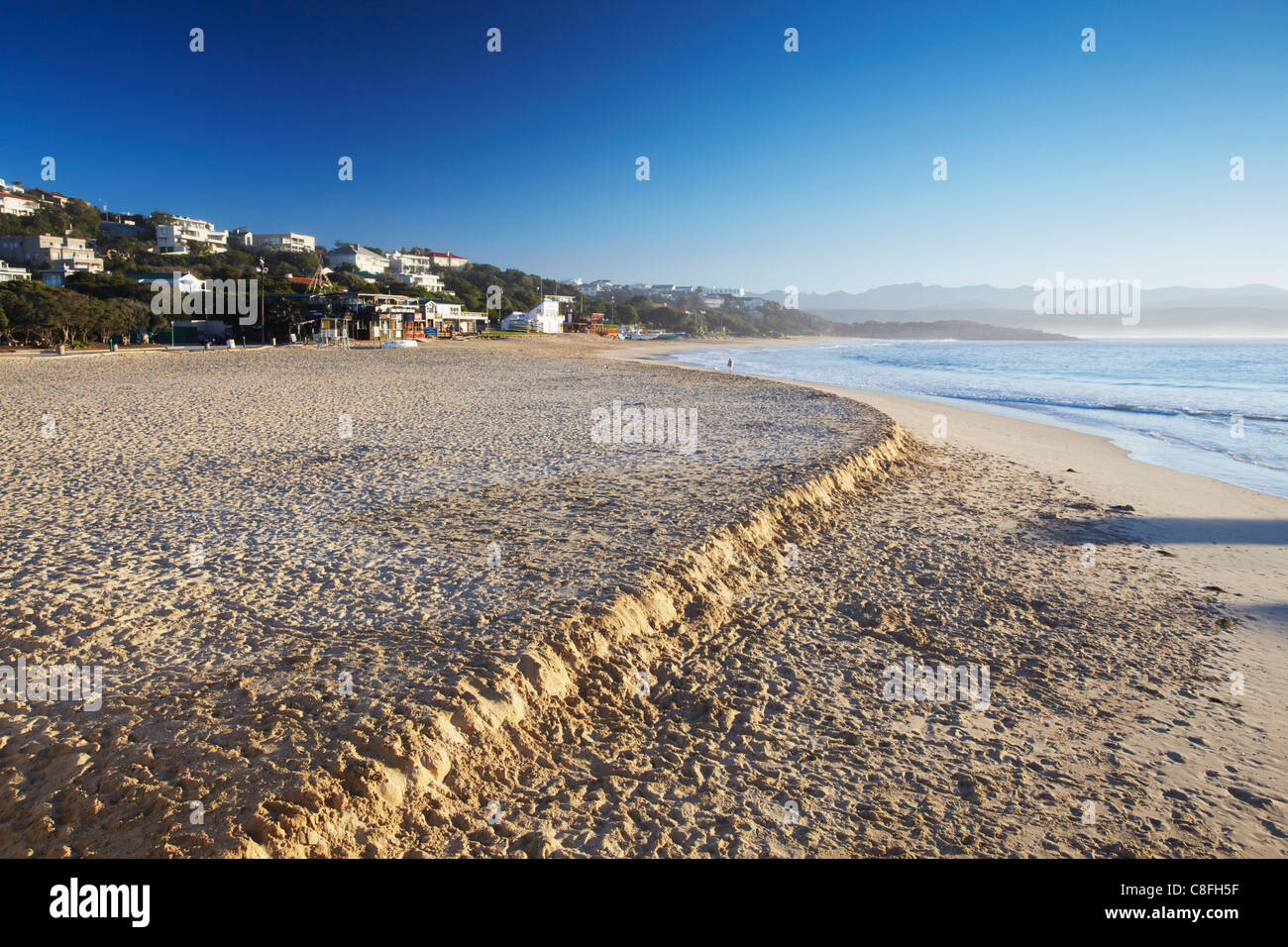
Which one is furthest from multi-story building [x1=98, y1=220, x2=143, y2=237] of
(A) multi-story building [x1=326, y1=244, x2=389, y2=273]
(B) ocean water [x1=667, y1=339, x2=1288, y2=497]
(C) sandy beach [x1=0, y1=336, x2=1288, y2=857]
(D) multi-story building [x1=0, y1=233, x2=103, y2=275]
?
(C) sandy beach [x1=0, y1=336, x2=1288, y2=857]

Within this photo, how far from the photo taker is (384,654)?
4.41 m

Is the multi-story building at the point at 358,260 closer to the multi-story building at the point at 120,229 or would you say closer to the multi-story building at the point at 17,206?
the multi-story building at the point at 120,229

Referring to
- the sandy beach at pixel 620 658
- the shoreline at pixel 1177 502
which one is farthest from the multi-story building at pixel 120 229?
the shoreline at pixel 1177 502

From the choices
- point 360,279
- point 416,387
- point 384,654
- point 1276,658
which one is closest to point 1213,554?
point 1276,658

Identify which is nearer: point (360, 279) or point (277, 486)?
point (277, 486)

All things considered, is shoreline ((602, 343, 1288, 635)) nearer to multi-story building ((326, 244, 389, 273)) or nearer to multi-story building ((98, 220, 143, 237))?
multi-story building ((326, 244, 389, 273))

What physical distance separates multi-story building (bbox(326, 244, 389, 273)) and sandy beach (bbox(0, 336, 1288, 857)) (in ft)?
325

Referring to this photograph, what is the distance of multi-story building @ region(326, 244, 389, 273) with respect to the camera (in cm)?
10000

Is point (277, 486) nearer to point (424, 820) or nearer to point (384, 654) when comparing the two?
point (384, 654)

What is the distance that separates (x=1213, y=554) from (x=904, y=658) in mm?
5410

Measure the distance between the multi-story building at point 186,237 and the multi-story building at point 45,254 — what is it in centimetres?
2025

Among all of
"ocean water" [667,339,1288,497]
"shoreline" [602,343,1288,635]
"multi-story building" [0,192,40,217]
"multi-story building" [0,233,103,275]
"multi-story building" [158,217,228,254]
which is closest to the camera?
"shoreline" [602,343,1288,635]

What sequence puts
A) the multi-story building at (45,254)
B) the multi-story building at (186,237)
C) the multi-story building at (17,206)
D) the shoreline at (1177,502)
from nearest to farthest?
the shoreline at (1177,502) < the multi-story building at (45,254) < the multi-story building at (17,206) < the multi-story building at (186,237)

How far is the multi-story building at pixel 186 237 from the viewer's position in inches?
3866
